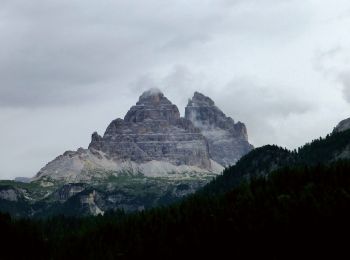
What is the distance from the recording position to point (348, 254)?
196 meters

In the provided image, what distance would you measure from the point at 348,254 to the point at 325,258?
6057mm

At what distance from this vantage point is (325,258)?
199m
